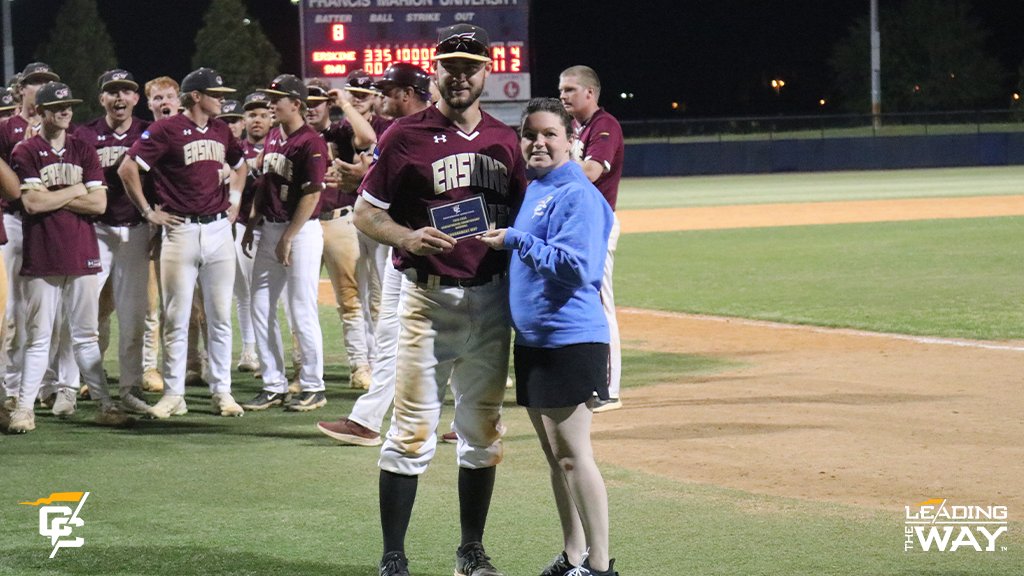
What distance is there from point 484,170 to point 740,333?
679 centimetres

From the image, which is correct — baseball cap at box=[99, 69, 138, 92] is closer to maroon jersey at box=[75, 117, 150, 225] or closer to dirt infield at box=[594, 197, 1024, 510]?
maroon jersey at box=[75, 117, 150, 225]


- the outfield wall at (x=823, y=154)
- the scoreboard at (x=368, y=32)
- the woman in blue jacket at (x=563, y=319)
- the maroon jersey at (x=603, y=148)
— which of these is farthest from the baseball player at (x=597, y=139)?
the outfield wall at (x=823, y=154)

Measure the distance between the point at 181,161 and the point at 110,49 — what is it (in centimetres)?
5253

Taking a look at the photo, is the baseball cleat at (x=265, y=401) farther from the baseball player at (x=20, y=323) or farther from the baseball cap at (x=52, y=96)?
the baseball cap at (x=52, y=96)

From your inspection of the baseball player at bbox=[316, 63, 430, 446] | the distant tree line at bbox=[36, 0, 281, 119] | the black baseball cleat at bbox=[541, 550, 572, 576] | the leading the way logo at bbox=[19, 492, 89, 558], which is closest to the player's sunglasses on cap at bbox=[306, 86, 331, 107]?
the baseball player at bbox=[316, 63, 430, 446]

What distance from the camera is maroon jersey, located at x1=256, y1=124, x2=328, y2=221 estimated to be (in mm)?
7793

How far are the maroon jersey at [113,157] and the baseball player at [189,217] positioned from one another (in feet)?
1.46

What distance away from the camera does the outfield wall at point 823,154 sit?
43500 millimetres

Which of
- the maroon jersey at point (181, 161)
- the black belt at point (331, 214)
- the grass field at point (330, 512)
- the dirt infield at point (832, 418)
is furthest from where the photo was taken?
the black belt at point (331, 214)

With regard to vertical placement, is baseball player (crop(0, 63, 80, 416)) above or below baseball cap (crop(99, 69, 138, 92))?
below

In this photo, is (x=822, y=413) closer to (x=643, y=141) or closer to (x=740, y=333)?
(x=740, y=333)

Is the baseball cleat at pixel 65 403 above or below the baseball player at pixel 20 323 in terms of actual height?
below

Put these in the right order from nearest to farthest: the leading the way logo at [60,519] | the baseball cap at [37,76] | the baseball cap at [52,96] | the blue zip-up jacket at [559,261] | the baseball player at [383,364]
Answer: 1. the blue zip-up jacket at [559,261]
2. the leading the way logo at [60,519]
3. the baseball player at [383,364]
4. the baseball cap at [52,96]
5. the baseball cap at [37,76]

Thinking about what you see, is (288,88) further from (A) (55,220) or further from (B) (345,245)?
(A) (55,220)
